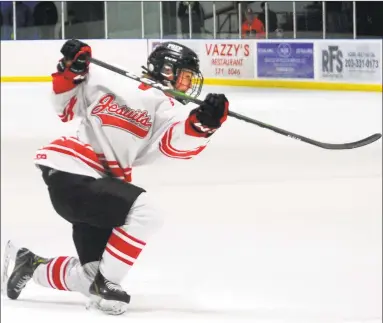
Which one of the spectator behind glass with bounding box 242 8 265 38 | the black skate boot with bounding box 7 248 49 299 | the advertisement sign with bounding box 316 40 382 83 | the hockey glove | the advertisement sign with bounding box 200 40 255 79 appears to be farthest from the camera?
the advertisement sign with bounding box 316 40 382 83

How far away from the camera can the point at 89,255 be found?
171 centimetres

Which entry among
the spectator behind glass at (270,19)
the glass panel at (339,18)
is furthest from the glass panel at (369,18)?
the spectator behind glass at (270,19)

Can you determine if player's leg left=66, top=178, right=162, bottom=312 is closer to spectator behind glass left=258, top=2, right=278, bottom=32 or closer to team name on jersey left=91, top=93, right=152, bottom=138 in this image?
team name on jersey left=91, top=93, right=152, bottom=138

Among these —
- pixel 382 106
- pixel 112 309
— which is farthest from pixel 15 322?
pixel 382 106

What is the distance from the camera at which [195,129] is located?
4.87ft

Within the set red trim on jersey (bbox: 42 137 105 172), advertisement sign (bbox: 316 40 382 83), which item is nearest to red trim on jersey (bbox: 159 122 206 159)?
red trim on jersey (bbox: 42 137 105 172)

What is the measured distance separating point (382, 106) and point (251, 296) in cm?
192

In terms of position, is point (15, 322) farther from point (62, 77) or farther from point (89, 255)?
point (62, 77)

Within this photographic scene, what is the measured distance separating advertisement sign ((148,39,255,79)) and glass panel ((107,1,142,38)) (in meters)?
0.04

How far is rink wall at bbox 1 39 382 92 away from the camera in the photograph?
5.20 ft

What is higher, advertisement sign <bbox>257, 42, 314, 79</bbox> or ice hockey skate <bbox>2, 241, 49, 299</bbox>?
advertisement sign <bbox>257, 42, 314, 79</bbox>

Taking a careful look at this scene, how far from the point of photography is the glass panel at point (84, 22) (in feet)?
4.88

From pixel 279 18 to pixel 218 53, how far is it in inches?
11.1

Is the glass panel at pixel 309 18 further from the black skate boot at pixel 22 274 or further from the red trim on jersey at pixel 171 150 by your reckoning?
the black skate boot at pixel 22 274
